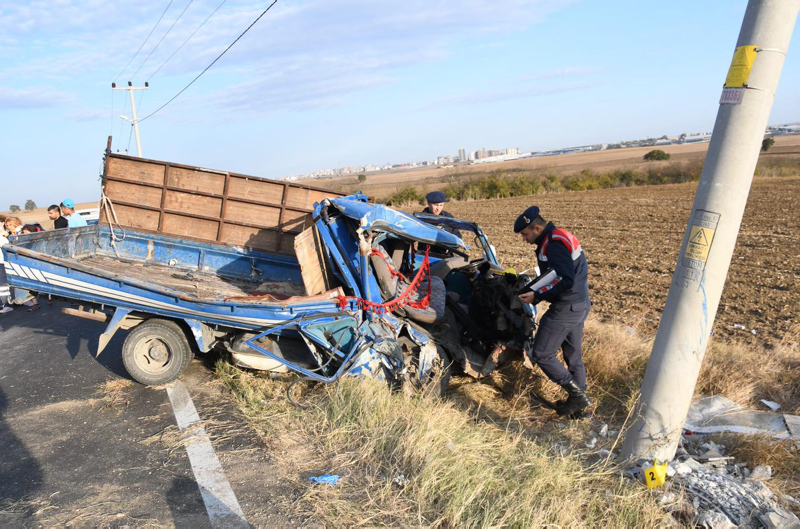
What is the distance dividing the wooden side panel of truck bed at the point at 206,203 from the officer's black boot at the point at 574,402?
4.62 meters

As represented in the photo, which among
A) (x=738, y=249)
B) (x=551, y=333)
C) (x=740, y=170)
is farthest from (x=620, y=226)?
(x=740, y=170)

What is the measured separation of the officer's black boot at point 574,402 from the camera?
5211 mm

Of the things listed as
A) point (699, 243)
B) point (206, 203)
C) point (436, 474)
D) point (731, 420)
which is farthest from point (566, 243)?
point (206, 203)

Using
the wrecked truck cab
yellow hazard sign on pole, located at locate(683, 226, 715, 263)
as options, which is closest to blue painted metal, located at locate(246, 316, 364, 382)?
the wrecked truck cab

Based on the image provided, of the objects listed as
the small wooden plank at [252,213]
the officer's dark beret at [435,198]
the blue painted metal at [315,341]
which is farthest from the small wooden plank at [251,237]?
the blue painted metal at [315,341]

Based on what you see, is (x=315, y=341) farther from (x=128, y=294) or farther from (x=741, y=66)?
(x=741, y=66)

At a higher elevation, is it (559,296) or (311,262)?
(559,296)

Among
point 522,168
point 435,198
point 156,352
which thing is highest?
point 522,168

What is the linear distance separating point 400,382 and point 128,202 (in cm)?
549

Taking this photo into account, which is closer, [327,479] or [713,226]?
[713,226]

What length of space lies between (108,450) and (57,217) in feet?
22.0

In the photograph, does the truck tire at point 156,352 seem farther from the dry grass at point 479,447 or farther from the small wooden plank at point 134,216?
the small wooden plank at point 134,216

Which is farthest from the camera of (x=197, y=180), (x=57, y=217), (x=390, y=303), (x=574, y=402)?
(x=57, y=217)

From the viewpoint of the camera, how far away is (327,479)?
3.87 m
